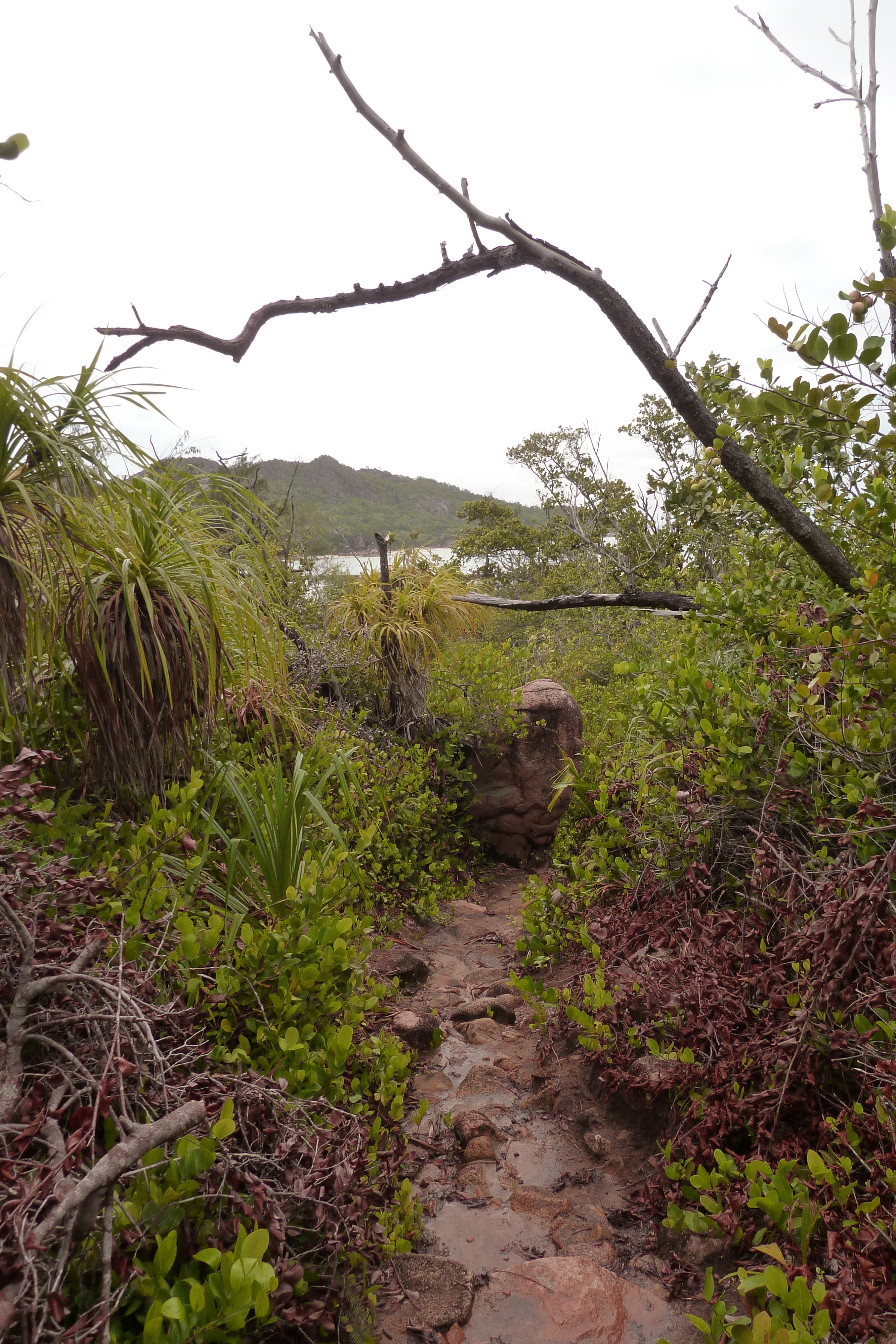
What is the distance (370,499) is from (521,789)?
22.1m

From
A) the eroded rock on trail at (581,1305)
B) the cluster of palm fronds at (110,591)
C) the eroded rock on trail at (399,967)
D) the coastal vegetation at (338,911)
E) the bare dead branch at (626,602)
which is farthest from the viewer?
the bare dead branch at (626,602)

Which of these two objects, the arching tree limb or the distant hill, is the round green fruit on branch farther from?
the distant hill

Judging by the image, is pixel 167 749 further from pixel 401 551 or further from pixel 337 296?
pixel 401 551

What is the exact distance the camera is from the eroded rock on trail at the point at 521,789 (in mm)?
6492

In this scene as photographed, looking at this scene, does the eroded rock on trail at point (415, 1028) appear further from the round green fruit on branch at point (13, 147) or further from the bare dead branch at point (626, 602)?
the round green fruit on branch at point (13, 147)

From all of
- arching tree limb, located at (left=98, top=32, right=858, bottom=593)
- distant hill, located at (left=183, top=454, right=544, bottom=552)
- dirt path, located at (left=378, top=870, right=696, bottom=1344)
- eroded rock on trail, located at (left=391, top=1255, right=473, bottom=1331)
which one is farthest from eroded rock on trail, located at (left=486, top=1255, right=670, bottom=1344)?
distant hill, located at (left=183, top=454, right=544, bottom=552)

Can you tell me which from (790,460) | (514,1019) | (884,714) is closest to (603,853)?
(514,1019)

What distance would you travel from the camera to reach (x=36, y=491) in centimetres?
274

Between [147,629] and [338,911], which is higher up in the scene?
[147,629]

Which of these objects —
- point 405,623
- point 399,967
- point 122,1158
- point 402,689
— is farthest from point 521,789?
point 122,1158

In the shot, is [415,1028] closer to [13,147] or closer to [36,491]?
[36,491]

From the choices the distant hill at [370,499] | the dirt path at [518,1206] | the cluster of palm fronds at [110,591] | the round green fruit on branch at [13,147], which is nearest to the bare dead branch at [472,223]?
the cluster of palm fronds at [110,591]

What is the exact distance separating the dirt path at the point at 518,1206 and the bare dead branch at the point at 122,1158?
0.93 meters

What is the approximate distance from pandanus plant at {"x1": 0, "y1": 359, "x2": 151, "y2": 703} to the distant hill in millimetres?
13949
